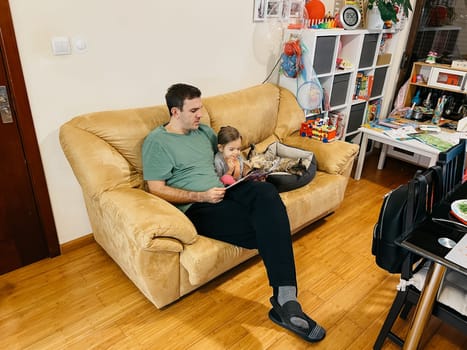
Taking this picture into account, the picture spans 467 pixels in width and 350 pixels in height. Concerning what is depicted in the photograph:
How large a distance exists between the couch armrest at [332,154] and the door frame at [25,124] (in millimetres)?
1799

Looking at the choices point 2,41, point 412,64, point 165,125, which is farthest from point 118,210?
point 412,64

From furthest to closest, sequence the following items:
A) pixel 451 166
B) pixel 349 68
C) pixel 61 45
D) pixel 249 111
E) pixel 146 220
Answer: pixel 349 68, pixel 249 111, pixel 61 45, pixel 451 166, pixel 146 220

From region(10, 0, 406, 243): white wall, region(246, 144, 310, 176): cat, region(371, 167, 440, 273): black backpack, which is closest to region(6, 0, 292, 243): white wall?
region(10, 0, 406, 243): white wall

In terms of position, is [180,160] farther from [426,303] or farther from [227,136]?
[426,303]

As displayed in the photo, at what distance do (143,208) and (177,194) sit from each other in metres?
0.27

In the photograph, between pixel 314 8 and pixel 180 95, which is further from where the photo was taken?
pixel 314 8

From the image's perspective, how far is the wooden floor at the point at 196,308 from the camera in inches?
69.0

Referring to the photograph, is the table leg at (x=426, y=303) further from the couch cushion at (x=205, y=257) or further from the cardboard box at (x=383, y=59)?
the cardboard box at (x=383, y=59)

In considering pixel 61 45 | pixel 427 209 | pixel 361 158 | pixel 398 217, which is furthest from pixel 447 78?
pixel 61 45

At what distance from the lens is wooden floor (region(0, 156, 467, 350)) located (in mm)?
1752

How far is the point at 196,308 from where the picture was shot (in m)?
1.94

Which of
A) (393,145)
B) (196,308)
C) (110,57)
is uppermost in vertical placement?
(110,57)

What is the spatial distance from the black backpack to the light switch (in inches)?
68.5

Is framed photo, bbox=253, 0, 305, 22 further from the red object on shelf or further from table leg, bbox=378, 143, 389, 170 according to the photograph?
table leg, bbox=378, 143, 389, 170
